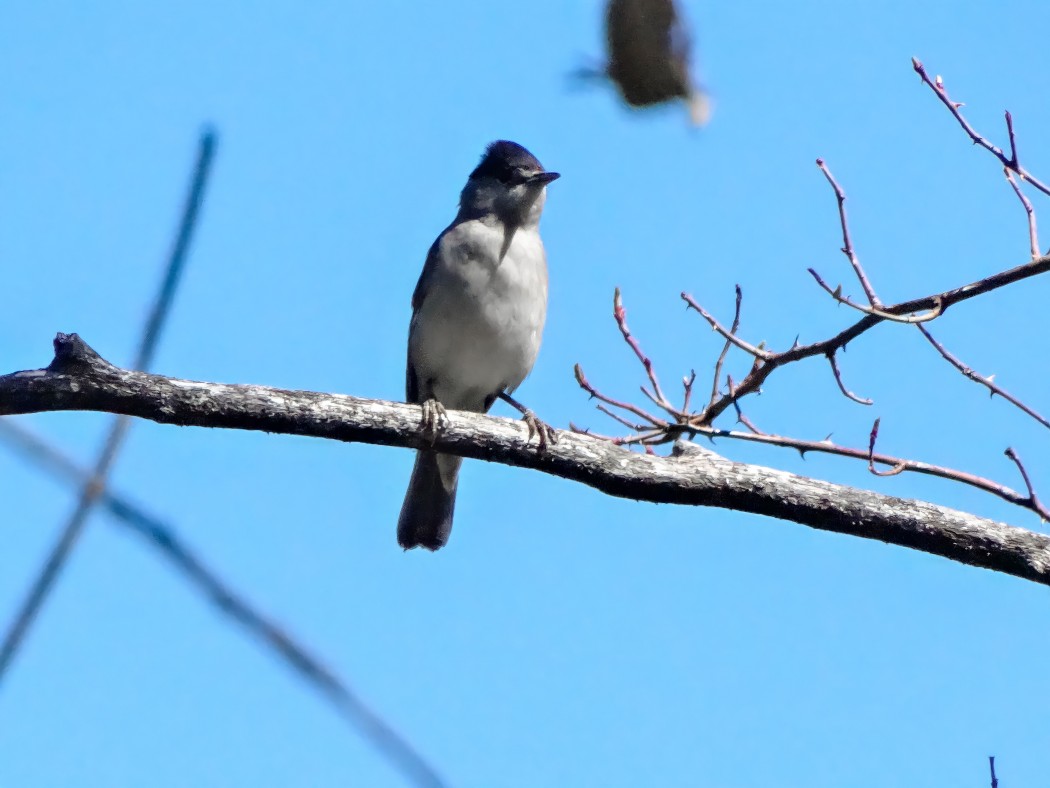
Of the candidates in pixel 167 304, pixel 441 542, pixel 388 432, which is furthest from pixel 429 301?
pixel 167 304

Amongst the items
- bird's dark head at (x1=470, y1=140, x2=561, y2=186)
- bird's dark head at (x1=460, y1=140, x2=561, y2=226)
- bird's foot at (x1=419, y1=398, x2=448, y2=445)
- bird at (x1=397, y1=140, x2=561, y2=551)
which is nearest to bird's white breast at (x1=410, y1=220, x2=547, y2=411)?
bird at (x1=397, y1=140, x2=561, y2=551)

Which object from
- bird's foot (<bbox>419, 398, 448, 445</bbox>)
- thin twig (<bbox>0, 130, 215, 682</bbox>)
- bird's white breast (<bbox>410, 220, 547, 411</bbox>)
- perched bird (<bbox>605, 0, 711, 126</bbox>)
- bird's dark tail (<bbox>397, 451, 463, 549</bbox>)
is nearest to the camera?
thin twig (<bbox>0, 130, 215, 682</bbox>)

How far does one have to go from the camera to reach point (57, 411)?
3734mm

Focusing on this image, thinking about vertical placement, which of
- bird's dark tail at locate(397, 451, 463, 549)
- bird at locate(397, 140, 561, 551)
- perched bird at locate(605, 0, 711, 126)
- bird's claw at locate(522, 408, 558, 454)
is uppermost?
bird at locate(397, 140, 561, 551)

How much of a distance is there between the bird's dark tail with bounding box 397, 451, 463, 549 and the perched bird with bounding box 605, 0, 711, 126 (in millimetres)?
3386

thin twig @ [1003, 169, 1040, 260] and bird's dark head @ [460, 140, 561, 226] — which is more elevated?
bird's dark head @ [460, 140, 561, 226]

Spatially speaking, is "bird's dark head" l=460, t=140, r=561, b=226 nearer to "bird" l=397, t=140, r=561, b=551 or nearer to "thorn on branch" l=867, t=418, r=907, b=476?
"bird" l=397, t=140, r=561, b=551

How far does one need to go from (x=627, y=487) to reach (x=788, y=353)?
2.41 feet

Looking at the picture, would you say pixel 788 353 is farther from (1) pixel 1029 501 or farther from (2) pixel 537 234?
(2) pixel 537 234

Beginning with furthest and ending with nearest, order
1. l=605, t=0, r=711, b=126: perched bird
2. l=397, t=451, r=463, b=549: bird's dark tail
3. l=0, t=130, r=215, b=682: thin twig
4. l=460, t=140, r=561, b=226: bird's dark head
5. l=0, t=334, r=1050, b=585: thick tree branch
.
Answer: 1. l=460, t=140, r=561, b=226: bird's dark head
2. l=397, t=451, r=463, b=549: bird's dark tail
3. l=0, t=334, r=1050, b=585: thick tree branch
4. l=605, t=0, r=711, b=126: perched bird
5. l=0, t=130, r=215, b=682: thin twig

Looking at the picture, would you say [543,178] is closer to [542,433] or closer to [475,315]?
[475,315]

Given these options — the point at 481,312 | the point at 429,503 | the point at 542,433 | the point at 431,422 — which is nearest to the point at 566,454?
the point at 542,433

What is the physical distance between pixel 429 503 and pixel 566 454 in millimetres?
2660

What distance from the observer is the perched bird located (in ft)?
11.5
